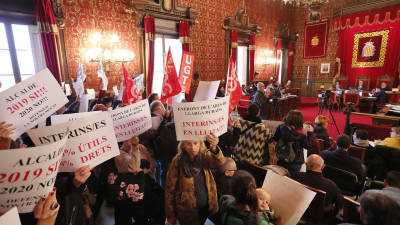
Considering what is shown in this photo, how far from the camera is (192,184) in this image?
182 cm

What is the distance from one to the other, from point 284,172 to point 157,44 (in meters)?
6.71

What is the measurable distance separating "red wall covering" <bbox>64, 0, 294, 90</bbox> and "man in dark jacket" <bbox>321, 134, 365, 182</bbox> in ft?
19.4

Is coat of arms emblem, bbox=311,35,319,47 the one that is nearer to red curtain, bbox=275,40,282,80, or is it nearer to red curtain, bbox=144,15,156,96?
red curtain, bbox=275,40,282,80

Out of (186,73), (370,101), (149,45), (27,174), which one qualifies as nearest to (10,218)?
(27,174)

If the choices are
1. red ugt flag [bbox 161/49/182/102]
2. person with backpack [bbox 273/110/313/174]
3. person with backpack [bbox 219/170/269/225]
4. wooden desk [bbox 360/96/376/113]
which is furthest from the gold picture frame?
person with backpack [bbox 219/170/269/225]

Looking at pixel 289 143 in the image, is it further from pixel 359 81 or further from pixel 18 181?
pixel 359 81

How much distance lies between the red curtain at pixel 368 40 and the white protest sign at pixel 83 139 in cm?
1281

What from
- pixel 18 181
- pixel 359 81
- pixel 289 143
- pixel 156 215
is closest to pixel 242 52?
pixel 359 81

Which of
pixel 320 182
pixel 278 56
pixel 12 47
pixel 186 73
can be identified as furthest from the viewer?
pixel 278 56

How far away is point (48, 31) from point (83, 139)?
5202 millimetres

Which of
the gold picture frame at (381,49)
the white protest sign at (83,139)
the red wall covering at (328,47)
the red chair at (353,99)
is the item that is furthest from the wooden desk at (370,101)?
the white protest sign at (83,139)

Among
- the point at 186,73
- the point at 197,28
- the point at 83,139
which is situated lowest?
the point at 83,139

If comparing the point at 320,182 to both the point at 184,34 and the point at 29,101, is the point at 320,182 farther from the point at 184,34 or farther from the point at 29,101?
the point at 184,34

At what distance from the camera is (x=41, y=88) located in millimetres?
1881
